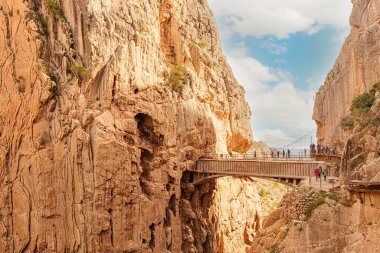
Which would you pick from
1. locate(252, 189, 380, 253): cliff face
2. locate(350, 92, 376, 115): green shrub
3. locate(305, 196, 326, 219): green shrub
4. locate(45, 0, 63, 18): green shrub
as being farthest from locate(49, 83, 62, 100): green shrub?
locate(305, 196, 326, 219): green shrub

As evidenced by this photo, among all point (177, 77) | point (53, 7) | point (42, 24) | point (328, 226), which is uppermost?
point (53, 7)

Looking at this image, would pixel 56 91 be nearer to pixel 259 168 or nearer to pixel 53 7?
pixel 53 7

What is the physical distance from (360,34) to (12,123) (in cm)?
2661

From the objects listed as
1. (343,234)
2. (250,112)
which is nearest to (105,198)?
(343,234)

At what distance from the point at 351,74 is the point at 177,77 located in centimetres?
1545

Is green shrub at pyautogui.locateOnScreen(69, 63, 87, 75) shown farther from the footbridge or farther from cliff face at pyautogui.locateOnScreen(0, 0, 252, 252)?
the footbridge

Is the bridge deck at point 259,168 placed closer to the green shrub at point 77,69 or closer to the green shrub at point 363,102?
the green shrub at point 363,102

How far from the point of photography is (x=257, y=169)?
105 ft

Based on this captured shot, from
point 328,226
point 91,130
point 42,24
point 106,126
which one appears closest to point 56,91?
point 91,130

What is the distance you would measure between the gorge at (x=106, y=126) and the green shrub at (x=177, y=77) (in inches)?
5.4

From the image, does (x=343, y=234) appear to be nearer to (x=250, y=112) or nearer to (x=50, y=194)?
(x=50, y=194)

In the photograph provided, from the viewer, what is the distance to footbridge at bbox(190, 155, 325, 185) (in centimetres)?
2734

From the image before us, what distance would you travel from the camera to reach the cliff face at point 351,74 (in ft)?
86.8

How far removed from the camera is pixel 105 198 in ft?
101
